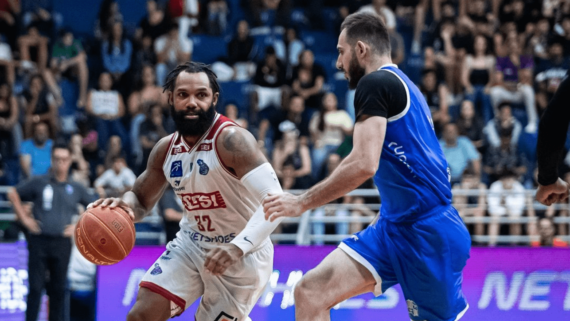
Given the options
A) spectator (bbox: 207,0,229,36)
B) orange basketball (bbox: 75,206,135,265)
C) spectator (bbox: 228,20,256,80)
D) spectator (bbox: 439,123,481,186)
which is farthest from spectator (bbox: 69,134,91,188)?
orange basketball (bbox: 75,206,135,265)

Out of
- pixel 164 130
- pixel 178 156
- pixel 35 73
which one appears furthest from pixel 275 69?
pixel 178 156

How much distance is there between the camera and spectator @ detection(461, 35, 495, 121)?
43.6 feet

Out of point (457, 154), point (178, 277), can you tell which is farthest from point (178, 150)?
point (457, 154)

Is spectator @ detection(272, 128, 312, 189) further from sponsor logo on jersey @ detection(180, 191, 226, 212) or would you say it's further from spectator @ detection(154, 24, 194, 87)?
sponsor logo on jersey @ detection(180, 191, 226, 212)

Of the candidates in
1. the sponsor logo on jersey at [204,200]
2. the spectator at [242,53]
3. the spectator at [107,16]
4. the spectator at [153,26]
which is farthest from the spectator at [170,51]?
the sponsor logo on jersey at [204,200]

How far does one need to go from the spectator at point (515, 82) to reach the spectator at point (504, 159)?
0.75 metres

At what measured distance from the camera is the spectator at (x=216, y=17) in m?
15.6

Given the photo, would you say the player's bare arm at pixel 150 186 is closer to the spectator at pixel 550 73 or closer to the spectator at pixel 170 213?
the spectator at pixel 170 213

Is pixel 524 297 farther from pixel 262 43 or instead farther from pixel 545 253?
pixel 262 43

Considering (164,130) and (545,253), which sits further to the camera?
(164,130)

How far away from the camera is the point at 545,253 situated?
9.09m

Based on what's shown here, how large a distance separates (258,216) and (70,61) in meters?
10.6

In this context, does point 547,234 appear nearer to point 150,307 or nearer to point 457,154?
point 457,154

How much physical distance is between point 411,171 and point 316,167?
7.68 metres
